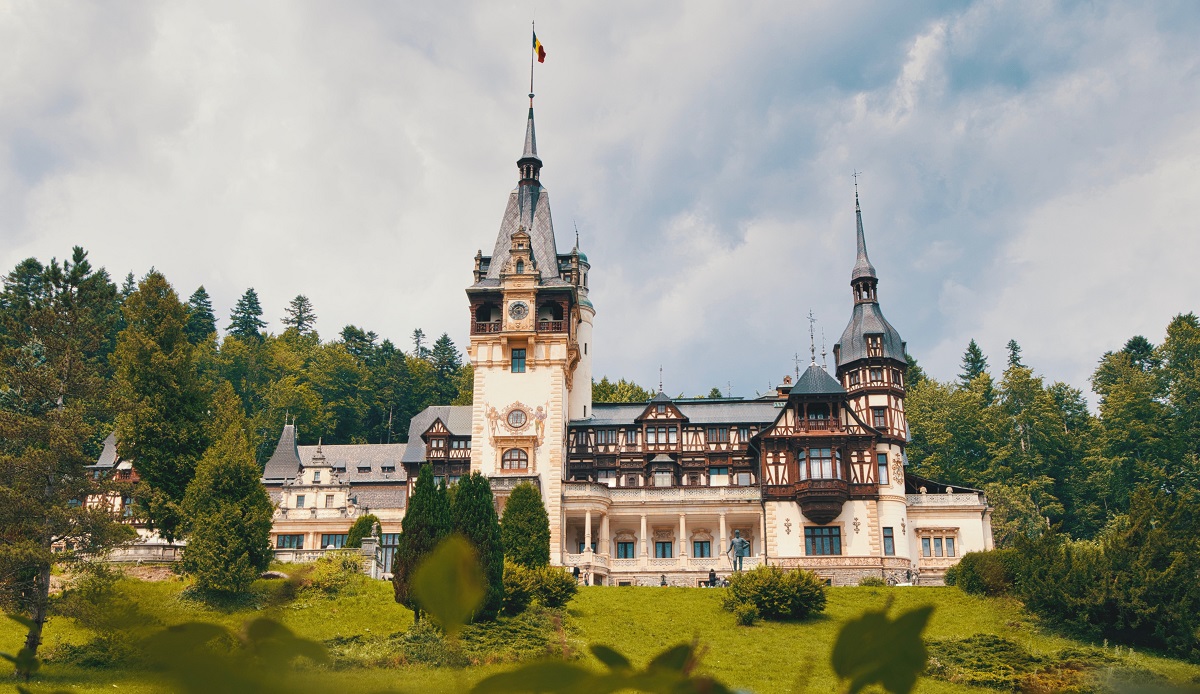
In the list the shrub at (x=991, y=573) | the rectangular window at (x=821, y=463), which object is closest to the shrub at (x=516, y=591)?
the shrub at (x=991, y=573)

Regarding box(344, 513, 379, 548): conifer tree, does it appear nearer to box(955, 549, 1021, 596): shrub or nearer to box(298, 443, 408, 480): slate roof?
box(298, 443, 408, 480): slate roof

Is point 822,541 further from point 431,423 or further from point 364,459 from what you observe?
point 364,459

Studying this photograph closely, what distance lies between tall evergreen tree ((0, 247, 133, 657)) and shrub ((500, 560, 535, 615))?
1216 centimetres

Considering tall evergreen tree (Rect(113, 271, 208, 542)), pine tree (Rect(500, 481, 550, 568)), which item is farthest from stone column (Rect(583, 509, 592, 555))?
tall evergreen tree (Rect(113, 271, 208, 542))

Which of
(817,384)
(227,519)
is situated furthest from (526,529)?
(817,384)

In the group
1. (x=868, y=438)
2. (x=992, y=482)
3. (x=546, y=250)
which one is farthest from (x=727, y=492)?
(x=992, y=482)

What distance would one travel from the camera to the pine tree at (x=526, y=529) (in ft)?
149

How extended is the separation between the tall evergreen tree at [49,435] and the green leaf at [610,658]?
30.5 meters

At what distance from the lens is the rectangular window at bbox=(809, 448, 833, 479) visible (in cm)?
5422

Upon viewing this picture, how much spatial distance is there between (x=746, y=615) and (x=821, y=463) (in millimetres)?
19670

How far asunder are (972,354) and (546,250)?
5856 centimetres

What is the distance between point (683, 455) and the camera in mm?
61156

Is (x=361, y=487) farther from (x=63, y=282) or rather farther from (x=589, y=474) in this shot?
(x=63, y=282)

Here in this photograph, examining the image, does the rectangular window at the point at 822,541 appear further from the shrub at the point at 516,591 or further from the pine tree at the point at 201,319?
the pine tree at the point at 201,319
